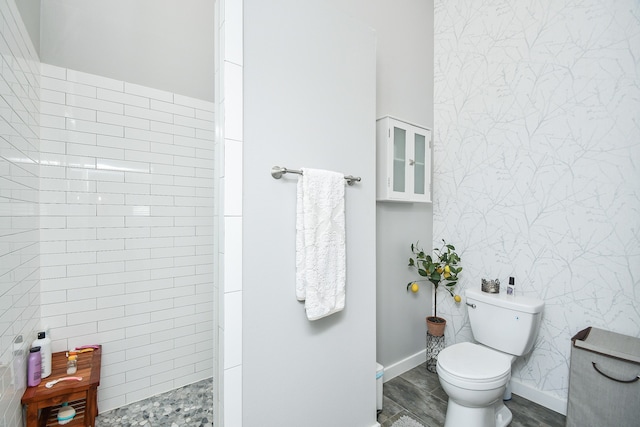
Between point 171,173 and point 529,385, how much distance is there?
9.28 feet

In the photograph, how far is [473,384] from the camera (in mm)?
1335

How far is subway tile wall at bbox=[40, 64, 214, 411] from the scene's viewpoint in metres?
1.56

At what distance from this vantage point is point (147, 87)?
1.79 m

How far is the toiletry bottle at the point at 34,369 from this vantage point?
1.29 m

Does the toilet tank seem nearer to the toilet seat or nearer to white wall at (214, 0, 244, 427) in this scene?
the toilet seat

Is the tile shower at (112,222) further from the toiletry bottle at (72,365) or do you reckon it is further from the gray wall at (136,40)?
the toiletry bottle at (72,365)

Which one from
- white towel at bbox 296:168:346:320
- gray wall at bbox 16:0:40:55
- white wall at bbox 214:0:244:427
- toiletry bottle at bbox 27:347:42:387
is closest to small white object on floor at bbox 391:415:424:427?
white towel at bbox 296:168:346:320

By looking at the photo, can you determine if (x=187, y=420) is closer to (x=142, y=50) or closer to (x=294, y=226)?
(x=294, y=226)

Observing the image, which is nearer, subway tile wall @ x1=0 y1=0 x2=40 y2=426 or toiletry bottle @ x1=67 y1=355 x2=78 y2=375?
subway tile wall @ x1=0 y1=0 x2=40 y2=426

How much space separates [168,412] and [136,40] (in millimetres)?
2294

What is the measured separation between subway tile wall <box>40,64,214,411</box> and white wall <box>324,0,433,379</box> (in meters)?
1.30

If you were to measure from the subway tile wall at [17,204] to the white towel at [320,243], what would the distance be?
113 cm

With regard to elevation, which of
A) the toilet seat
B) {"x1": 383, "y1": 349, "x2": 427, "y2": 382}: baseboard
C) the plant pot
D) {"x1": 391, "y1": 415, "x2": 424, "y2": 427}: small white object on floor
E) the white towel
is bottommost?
{"x1": 391, "y1": 415, "x2": 424, "y2": 427}: small white object on floor

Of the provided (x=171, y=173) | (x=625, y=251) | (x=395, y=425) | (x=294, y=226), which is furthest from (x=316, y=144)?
(x=625, y=251)
